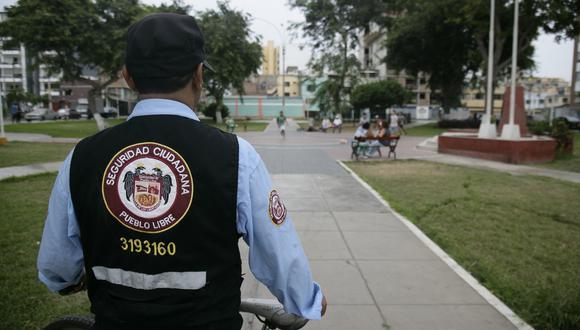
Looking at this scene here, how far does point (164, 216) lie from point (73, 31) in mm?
25068

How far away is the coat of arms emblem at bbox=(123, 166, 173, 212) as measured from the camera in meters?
1.49

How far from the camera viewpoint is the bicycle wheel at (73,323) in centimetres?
209

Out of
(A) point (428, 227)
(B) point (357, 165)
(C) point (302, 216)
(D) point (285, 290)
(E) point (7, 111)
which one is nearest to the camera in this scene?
(D) point (285, 290)

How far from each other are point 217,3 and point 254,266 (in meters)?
42.1

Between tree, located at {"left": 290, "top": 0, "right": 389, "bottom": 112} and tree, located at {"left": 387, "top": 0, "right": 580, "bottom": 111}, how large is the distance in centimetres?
309

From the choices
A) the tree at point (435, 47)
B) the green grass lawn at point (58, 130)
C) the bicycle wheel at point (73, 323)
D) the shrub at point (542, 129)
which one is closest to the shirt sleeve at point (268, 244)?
the bicycle wheel at point (73, 323)

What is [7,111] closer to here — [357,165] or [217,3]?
[217,3]

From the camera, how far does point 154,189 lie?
4.91 ft

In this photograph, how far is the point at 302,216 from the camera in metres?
7.16

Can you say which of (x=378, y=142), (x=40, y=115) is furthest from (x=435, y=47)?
(x=40, y=115)

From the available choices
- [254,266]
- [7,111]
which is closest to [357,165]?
[254,266]

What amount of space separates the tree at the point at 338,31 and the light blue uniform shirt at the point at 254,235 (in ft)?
130

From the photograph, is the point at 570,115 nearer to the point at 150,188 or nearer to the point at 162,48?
the point at 162,48

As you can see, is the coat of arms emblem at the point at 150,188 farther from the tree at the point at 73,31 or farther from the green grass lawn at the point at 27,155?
the tree at the point at 73,31
